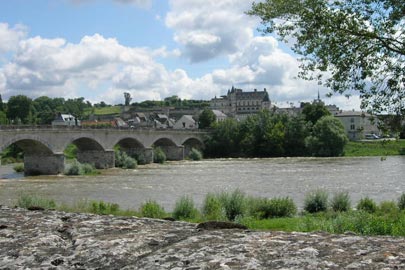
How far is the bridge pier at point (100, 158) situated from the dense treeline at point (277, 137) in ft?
107

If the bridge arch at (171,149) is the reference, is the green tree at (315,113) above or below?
above

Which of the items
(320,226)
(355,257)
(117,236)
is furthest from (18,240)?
(320,226)

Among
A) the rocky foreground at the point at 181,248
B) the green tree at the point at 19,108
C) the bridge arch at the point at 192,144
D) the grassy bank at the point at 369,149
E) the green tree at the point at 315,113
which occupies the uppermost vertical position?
the green tree at the point at 19,108

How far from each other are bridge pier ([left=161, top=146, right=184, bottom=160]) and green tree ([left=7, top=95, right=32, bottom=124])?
56913 millimetres

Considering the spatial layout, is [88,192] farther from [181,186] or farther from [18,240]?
[18,240]

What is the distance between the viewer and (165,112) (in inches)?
7372

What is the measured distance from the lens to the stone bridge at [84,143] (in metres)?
55.0

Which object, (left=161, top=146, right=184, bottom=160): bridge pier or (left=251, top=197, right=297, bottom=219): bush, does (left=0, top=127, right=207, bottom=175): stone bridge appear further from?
(left=251, top=197, right=297, bottom=219): bush

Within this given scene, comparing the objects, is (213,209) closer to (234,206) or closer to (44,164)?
(234,206)

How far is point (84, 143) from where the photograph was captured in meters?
67.4

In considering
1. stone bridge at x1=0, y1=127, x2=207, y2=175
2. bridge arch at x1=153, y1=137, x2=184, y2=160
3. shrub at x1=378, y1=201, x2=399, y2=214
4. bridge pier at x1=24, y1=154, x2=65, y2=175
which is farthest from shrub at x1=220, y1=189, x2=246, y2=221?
bridge arch at x1=153, y1=137, x2=184, y2=160

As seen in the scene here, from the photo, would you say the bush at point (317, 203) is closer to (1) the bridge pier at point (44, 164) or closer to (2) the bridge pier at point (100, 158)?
(1) the bridge pier at point (44, 164)

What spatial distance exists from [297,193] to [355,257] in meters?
26.8

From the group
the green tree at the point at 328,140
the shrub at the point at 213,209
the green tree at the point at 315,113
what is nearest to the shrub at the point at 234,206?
the shrub at the point at 213,209
